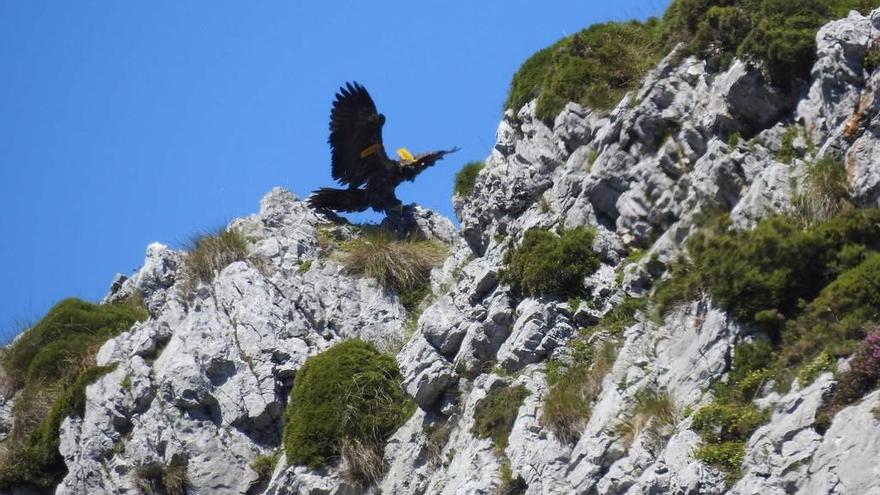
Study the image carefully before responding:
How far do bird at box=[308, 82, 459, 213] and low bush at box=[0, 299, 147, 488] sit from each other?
4.75 m

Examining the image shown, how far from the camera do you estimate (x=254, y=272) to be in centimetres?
2423

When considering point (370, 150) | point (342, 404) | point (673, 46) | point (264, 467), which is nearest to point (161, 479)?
point (264, 467)

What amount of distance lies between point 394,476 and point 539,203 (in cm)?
483

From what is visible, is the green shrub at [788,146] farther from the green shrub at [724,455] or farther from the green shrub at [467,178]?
the green shrub at [467,178]

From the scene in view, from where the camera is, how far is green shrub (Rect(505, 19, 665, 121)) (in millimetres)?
21250

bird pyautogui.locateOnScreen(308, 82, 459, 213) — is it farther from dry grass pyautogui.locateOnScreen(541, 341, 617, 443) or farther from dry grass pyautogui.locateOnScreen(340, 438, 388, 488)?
dry grass pyautogui.locateOnScreen(541, 341, 617, 443)

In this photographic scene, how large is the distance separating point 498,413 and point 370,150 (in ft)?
37.5

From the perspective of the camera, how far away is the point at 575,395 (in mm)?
16703

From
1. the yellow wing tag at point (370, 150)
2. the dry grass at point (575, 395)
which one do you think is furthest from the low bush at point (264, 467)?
the yellow wing tag at point (370, 150)

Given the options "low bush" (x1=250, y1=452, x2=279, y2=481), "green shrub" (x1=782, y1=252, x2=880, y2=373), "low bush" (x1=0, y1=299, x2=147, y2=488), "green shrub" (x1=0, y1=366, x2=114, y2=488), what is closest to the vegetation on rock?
"green shrub" (x1=782, y1=252, x2=880, y2=373)

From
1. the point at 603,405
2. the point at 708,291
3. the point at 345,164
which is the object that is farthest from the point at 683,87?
the point at 345,164

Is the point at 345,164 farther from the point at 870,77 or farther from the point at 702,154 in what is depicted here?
the point at 870,77

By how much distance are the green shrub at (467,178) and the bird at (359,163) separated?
3177 millimetres

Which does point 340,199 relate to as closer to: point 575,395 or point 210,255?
point 210,255
